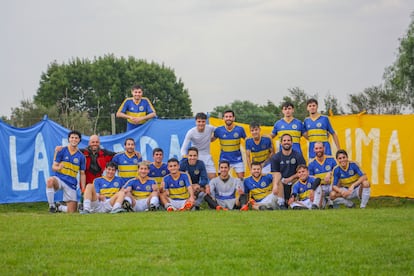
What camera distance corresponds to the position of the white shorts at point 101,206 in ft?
38.1

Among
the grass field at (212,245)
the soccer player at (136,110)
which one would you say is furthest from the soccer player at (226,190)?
the grass field at (212,245)

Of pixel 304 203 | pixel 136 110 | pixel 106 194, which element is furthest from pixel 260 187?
pixel 136 110

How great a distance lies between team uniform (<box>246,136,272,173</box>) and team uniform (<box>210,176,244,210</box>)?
734mm

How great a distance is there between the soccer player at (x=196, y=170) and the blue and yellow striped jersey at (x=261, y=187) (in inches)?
34.3

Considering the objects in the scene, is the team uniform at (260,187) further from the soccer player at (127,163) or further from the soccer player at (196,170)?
the soccer player at (127,163)

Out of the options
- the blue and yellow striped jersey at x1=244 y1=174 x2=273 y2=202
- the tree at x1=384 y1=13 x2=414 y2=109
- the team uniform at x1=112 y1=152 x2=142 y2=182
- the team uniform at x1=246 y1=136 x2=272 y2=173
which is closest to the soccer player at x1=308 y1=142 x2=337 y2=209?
the blue and yellow striped jersey at x1=244 y1=174 x2=273 y2=202

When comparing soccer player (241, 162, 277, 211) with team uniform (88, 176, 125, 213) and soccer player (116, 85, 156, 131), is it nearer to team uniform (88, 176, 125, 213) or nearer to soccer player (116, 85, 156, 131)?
team uniform (88, 176, 125, 213)

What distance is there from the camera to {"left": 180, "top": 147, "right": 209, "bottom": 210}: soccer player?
12.1 m

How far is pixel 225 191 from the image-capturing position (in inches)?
480

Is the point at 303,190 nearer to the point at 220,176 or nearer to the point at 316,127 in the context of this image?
the point at 316,127

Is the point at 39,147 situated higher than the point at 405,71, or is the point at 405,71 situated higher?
the point at 405,71

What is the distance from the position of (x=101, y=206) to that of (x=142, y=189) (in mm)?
792

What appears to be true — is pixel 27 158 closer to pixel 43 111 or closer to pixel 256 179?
pixel 256 179

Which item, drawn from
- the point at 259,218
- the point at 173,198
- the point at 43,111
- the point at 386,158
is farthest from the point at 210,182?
the point at 43,111
